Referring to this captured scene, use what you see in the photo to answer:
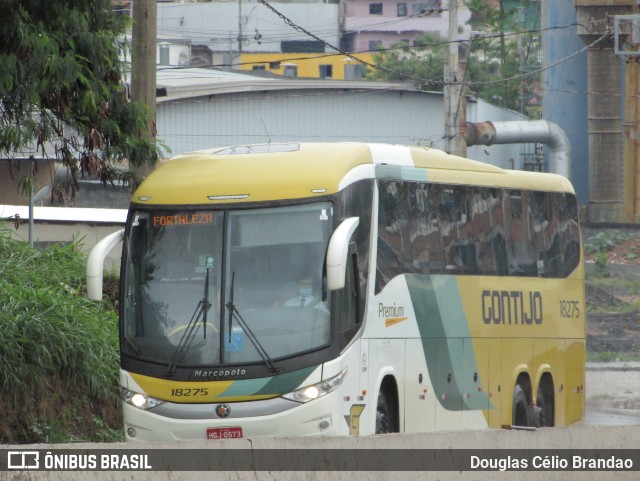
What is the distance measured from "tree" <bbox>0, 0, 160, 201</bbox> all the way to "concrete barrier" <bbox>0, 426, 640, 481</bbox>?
13.5ft

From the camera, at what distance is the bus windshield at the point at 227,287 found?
1152cm

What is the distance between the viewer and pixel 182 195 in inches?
483

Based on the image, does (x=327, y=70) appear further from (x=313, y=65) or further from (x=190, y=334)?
(x=190, y=334)

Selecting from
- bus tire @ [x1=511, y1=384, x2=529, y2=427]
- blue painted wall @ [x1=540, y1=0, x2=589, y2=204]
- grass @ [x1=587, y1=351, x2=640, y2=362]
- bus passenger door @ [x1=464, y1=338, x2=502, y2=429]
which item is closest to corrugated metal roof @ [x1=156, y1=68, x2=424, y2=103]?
blue painted wall @ [x1=540, y1=0, x2=589, y2=204]

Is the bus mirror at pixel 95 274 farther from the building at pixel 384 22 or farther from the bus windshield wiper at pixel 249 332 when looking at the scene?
the building at pixel 384 22

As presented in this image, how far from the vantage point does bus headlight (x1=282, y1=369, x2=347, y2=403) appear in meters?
11.4

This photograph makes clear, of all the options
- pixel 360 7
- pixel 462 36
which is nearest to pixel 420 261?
pixel 462 36

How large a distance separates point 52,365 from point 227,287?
3.29 metres

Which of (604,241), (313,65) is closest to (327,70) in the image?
(313,65)

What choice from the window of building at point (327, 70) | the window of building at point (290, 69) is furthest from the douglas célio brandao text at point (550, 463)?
the window of building at point (327, 70)

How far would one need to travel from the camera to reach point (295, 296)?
1162 cm

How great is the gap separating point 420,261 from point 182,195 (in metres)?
2.99

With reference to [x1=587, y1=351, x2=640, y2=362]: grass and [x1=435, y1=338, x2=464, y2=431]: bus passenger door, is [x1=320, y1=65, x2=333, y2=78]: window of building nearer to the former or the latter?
[x1=587, y1=351, x2=640, y2=362]: grass

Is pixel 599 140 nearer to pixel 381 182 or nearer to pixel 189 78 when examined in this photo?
pixel 189 78
